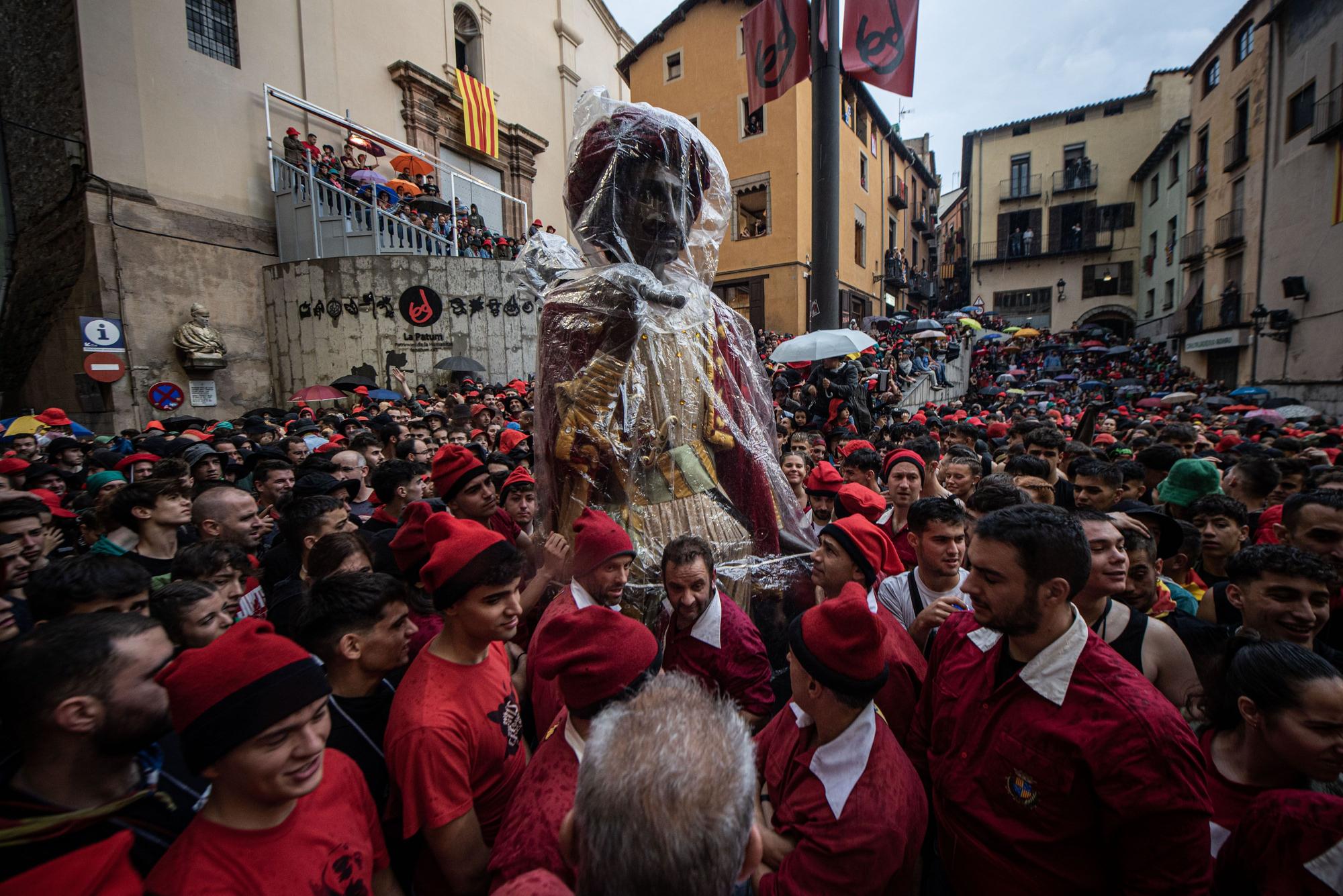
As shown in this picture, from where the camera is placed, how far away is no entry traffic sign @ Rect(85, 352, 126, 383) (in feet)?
34.9

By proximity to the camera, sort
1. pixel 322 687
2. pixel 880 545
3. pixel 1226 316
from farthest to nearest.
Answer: pixel 1226 316, pixel 880 545, pixel 322 687

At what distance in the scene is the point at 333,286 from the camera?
13188mm

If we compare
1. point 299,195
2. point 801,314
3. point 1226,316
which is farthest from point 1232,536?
point 1226,316

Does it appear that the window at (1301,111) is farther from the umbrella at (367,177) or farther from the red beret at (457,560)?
the umbrella at (367,177)

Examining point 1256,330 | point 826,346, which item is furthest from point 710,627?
point 1256,330

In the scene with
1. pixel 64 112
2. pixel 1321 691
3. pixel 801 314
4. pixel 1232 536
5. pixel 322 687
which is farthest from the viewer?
pixel 801 314

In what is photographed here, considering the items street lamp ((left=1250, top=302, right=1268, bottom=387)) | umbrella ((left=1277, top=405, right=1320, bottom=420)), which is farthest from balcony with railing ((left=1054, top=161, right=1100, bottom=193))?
umbrella ((left=1277, top=405, right=1320, bottom=420))

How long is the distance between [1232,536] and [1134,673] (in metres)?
2.38

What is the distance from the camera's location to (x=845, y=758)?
153cm

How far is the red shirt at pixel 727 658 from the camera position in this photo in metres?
2.23

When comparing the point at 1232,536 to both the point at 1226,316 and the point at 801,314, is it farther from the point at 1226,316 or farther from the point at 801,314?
the point at 1226,316

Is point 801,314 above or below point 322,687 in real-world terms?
above

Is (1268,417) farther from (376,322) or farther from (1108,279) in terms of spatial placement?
(1108,279)

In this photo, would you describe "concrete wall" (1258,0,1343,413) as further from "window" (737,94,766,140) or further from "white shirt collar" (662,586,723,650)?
"white shirt collar" (662,586,723,650)
